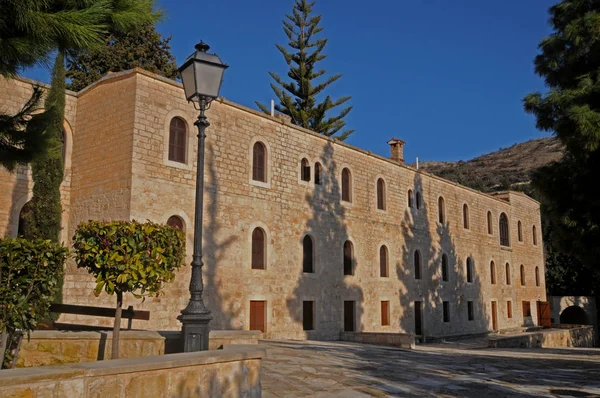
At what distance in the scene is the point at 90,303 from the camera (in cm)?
1343

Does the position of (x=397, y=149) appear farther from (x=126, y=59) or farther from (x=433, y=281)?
(x=126, y=59)

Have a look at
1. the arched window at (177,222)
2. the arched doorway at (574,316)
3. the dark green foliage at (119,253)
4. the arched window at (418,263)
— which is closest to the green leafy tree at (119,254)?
the dark green foliage at (119,253)

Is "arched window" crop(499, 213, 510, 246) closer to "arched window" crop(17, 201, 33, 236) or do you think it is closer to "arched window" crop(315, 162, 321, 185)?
"arched window" crop(315, 162, 321, 185)

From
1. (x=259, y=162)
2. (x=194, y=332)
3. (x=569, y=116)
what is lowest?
(x=194, y=332)

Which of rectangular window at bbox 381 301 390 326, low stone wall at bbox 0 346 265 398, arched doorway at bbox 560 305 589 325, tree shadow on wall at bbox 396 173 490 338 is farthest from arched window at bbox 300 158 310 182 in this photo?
arched doorway at bbox 560 305 589 325

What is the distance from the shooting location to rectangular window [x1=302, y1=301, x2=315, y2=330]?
715 inches

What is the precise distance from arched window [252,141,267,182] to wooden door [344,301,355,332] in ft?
20.2

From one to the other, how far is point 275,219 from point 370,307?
6.19 m

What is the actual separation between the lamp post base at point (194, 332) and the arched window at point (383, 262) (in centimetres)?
1624

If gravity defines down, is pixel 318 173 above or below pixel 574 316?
above

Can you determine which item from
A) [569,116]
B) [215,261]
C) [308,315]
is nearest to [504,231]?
[308,315]

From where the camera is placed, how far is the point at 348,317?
65.8 feet

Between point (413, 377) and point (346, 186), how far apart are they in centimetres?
1277

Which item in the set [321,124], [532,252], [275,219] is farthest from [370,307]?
[532,252]
